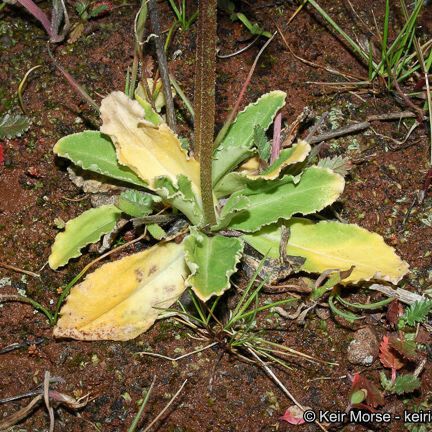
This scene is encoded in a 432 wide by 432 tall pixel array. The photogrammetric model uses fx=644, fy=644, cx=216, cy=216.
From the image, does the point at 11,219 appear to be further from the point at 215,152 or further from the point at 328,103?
the point at 328,103

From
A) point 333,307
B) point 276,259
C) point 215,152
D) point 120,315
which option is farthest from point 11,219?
point 333,307

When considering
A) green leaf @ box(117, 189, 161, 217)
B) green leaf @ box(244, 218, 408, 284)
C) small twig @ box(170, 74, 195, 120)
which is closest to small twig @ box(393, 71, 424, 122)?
green leaf @ box(244, 218, 408, 284)

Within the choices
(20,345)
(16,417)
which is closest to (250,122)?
(20,345)

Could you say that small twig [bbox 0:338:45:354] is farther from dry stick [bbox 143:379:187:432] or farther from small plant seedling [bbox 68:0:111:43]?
small plant seedling [bbox 68:0:111:43]

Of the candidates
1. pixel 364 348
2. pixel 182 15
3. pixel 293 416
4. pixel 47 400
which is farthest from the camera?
pixel 182 15

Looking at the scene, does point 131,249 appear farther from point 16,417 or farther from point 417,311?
point 417,311
